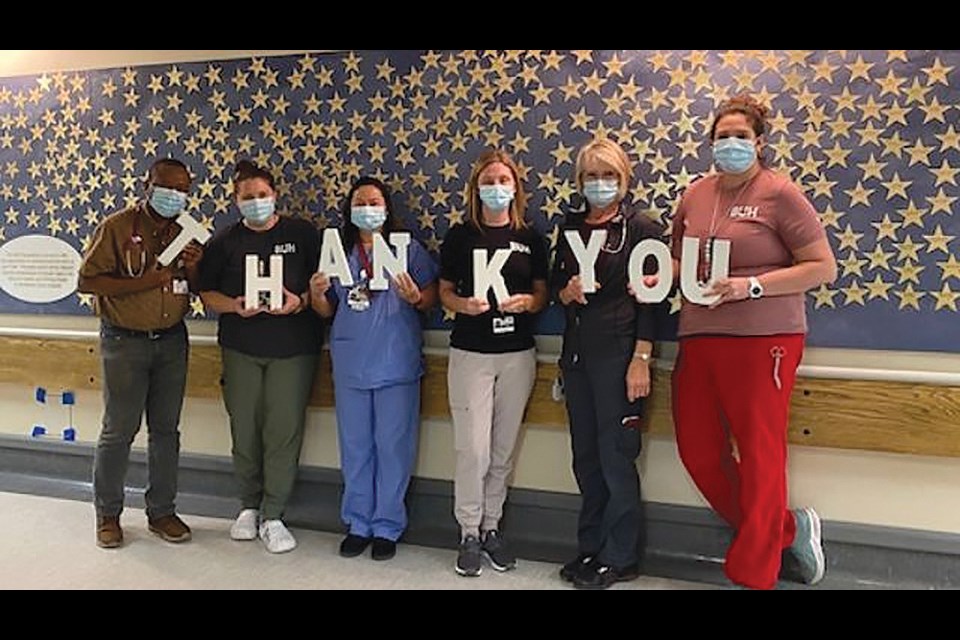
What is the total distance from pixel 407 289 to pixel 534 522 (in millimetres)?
985

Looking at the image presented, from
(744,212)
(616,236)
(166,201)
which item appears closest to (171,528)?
(166,201)

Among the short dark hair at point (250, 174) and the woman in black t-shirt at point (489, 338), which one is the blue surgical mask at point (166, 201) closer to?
the short dark hair at point (250, 174)

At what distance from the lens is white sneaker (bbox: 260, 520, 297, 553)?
2.89 m

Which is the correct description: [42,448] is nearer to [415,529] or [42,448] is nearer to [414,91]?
[415,529]

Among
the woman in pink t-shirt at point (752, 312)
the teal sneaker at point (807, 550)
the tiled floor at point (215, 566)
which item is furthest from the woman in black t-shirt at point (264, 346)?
the teal sneaker at point (807, 550)

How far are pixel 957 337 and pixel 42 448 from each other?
3.74 m

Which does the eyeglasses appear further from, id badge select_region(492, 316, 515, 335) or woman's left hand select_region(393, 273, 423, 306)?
woman's left hand select_region(393, 273, 423, 306)

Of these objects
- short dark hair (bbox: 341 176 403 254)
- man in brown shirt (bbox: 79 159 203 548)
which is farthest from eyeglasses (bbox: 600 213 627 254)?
man in brown shirt (bbox: 79 159 203 548)

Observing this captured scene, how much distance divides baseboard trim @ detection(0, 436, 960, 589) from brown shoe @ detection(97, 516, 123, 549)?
36cm

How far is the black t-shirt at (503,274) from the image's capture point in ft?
8.75

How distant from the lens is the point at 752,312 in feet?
7.69

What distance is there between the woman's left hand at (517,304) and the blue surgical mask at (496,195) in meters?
0.31

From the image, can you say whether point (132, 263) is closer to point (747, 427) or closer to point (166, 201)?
point (166, 201)

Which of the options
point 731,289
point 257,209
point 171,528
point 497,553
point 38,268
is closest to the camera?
point 731,289
